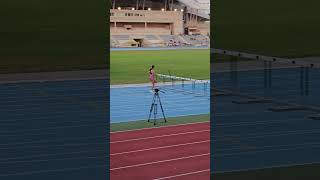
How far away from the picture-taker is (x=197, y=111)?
10.3 m

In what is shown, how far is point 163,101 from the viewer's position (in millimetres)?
11703

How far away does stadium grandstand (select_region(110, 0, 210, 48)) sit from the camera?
3912 cm

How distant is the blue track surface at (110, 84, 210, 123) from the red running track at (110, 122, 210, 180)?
1539mm

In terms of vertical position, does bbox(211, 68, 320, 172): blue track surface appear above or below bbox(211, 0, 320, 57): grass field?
below

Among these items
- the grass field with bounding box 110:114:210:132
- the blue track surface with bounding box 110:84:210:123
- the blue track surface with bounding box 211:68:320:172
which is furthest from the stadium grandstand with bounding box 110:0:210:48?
the grass field with bounding box 110:114:210:132
